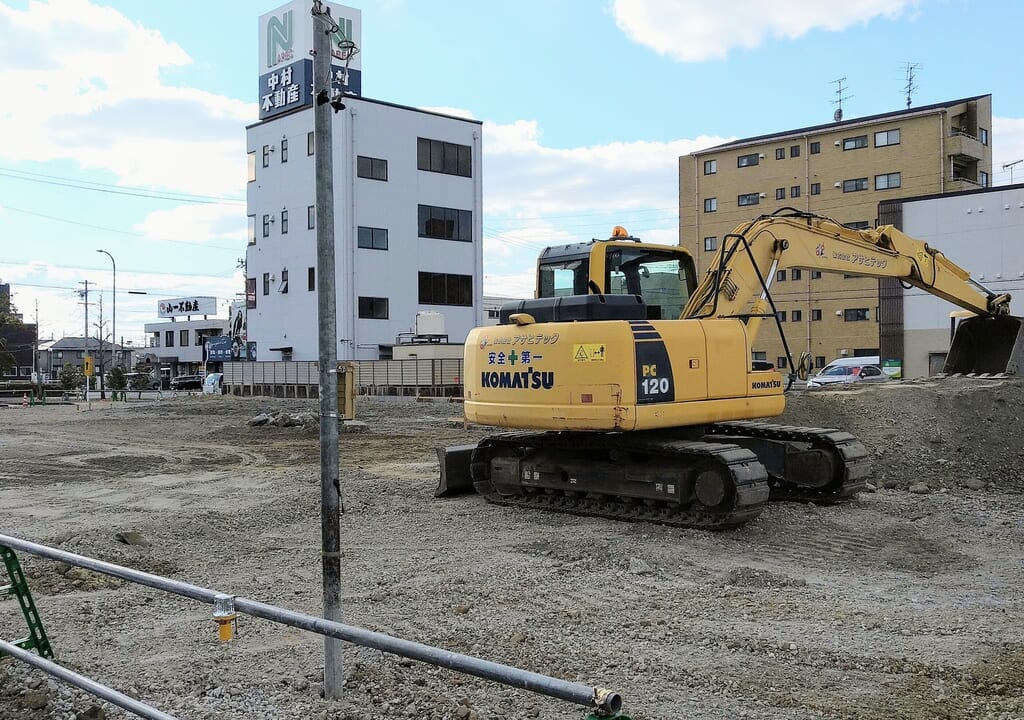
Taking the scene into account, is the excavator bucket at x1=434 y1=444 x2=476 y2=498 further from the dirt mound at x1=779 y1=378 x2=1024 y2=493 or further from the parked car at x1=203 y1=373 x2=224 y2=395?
the parked car at x1=203 y1=373 x2=224 y2=395

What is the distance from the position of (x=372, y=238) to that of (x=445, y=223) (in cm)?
520

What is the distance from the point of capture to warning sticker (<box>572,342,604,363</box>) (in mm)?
9719

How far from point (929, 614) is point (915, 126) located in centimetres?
5605

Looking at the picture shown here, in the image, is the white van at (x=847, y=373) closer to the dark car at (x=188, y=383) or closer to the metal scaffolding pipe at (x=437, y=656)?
the metal scaffolding pipe at (x=437, y=656)

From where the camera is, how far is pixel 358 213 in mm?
47250

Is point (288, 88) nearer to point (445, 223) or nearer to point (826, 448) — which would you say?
point (445, 223)

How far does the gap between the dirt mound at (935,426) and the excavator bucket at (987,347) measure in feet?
2.38

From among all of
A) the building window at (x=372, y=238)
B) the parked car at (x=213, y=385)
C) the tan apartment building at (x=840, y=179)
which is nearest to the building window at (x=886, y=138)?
the tan apartment building at (x=840, y=179)

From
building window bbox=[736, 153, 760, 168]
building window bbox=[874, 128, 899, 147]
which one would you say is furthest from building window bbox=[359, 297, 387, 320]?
building window bbox=[874, 128, 899, 147]

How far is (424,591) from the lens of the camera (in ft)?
24.8

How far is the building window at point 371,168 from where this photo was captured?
4741 cm

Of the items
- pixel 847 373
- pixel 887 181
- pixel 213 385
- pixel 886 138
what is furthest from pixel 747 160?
pixel 213 385

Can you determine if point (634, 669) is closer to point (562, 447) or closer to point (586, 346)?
point (586, 346)

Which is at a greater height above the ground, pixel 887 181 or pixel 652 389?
pixel 887 181
